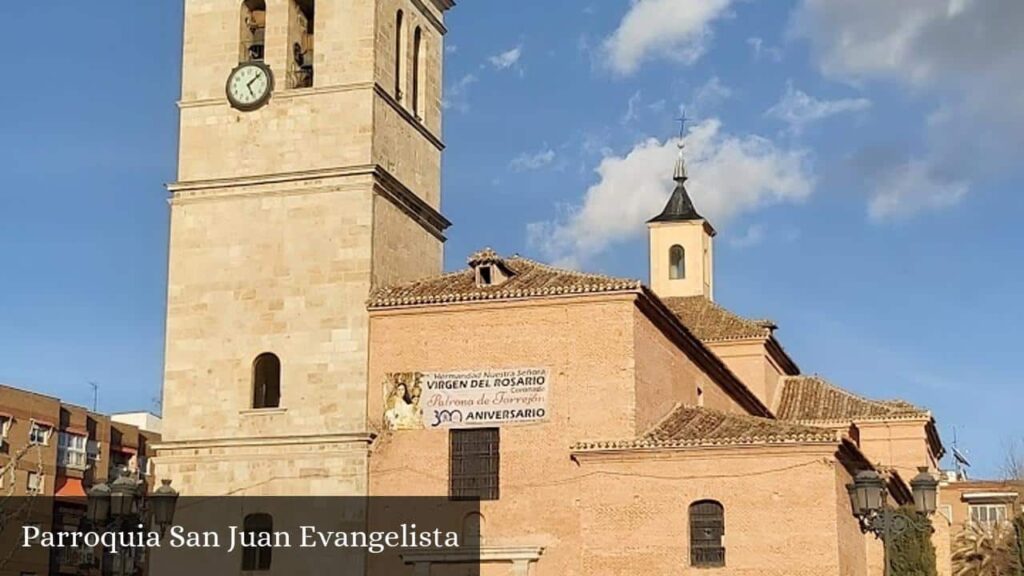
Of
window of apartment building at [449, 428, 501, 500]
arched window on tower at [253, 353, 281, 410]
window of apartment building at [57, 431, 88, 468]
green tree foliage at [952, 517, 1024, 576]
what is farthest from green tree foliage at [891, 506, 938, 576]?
window of apartment building at [57, 431, 88, 468]

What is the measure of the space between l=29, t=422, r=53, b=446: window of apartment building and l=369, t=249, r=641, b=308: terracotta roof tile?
19828mm

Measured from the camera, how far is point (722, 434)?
24.6 m

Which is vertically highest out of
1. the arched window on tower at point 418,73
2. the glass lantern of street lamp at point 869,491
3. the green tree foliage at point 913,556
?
the arched window on tower at point 418,73

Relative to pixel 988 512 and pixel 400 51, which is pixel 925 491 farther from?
pixel 988 512

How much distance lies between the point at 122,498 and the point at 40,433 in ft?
90.2

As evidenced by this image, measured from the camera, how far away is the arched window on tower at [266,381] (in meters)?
26.8

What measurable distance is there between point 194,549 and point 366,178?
702 centimetres

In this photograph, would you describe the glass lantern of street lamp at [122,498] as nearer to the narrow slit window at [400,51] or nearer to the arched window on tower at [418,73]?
A: the narrow slit window at [400,51]

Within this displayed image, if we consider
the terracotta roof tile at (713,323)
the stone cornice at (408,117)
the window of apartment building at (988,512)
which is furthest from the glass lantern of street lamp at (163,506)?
the window of apartment building at (988,512)

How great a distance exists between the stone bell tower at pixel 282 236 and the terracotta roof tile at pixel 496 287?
2.08 feet

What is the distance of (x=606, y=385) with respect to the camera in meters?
25.0

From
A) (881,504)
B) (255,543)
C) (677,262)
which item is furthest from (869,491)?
(677,262)

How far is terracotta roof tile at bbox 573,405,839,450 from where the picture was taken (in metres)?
23.8

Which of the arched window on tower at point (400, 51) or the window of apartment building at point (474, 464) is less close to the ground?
the arched window on tower at point (400, 51)
